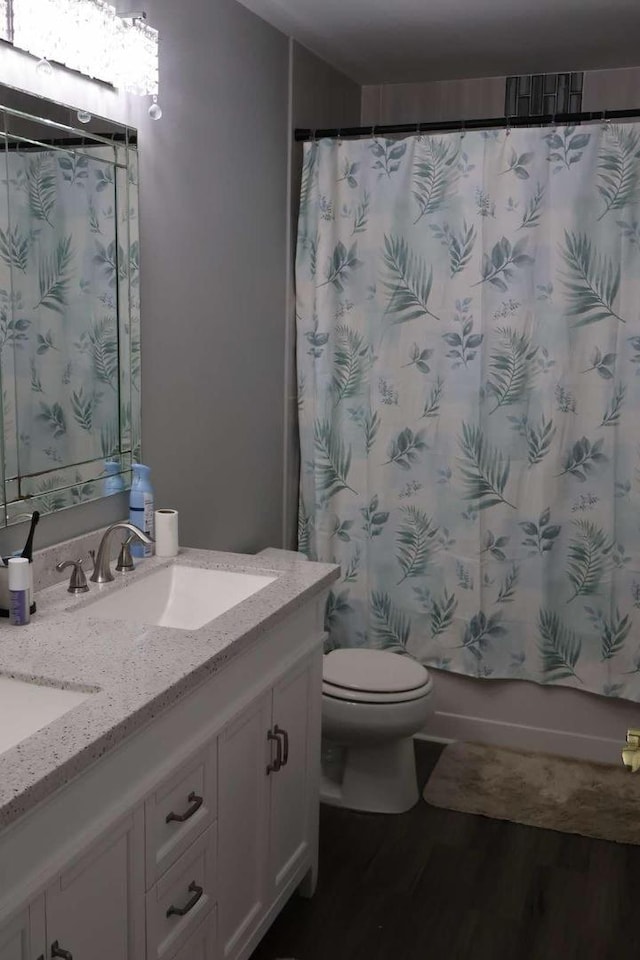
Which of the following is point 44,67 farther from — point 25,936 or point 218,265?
point 25,936

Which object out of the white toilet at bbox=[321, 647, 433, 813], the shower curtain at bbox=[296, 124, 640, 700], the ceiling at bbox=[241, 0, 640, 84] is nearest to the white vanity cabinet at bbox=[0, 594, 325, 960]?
the white toilet at bbox=[321, 647, 433, 813]

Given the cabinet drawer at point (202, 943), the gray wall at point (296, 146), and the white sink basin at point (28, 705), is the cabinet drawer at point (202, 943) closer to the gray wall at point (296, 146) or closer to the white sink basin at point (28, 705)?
the white sink basin at point (28, 705)

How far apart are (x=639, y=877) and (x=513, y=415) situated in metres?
1.39

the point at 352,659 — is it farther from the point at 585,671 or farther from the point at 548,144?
the point at 548,144

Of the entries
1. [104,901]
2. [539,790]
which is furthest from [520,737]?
[104,901]

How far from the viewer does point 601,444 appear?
123 inches

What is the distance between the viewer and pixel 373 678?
9.52 feet

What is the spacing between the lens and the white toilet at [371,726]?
2.82 m

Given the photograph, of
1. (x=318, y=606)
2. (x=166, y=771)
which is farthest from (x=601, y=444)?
(x=166, y=771)

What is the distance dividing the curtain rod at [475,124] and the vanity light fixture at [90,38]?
0.99m

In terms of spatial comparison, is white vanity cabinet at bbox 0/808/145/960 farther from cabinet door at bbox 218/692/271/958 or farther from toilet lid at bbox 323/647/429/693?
toilet lid at bbox 323/647/429/693

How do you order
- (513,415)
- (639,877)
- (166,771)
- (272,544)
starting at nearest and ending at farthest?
(166,771), (639,877), (513,415), (272,544)

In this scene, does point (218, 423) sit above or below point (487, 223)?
below

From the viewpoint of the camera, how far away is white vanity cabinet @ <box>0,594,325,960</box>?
1402 mm
